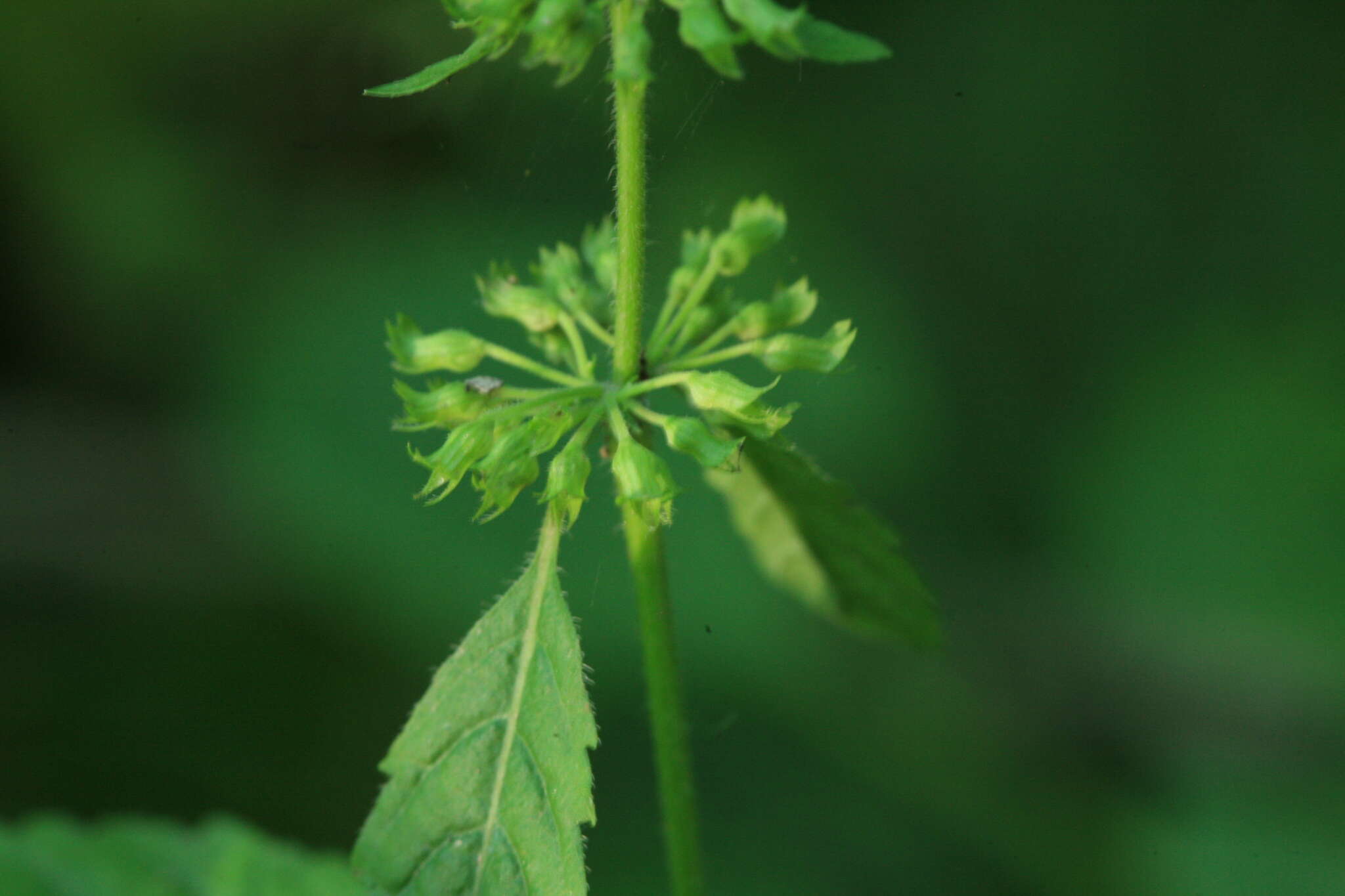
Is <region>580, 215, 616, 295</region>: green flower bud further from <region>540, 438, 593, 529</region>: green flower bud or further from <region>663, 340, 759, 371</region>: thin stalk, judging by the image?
<region>540, 438, 593, 529</region>: green flower bud

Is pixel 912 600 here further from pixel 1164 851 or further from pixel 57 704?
pixel 57 704

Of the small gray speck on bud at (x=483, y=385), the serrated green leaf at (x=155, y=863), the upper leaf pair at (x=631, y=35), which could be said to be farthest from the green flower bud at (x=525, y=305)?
the serrated green leaf at (x=155, y=863)

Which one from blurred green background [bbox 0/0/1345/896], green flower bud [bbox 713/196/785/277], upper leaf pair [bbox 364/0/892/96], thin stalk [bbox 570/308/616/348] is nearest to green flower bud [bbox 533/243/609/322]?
thin stalk [bbox 570/308/616/348]

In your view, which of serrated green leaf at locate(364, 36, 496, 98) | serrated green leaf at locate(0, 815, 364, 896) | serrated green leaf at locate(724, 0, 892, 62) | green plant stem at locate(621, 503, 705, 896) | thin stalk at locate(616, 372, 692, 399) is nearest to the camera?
serrated green leaf at locate(0, 815, 364, 896)

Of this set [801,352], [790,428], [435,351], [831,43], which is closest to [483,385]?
[435,351]

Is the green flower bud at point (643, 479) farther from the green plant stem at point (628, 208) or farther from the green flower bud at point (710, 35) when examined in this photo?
the green flower bud at point (710, 35)
